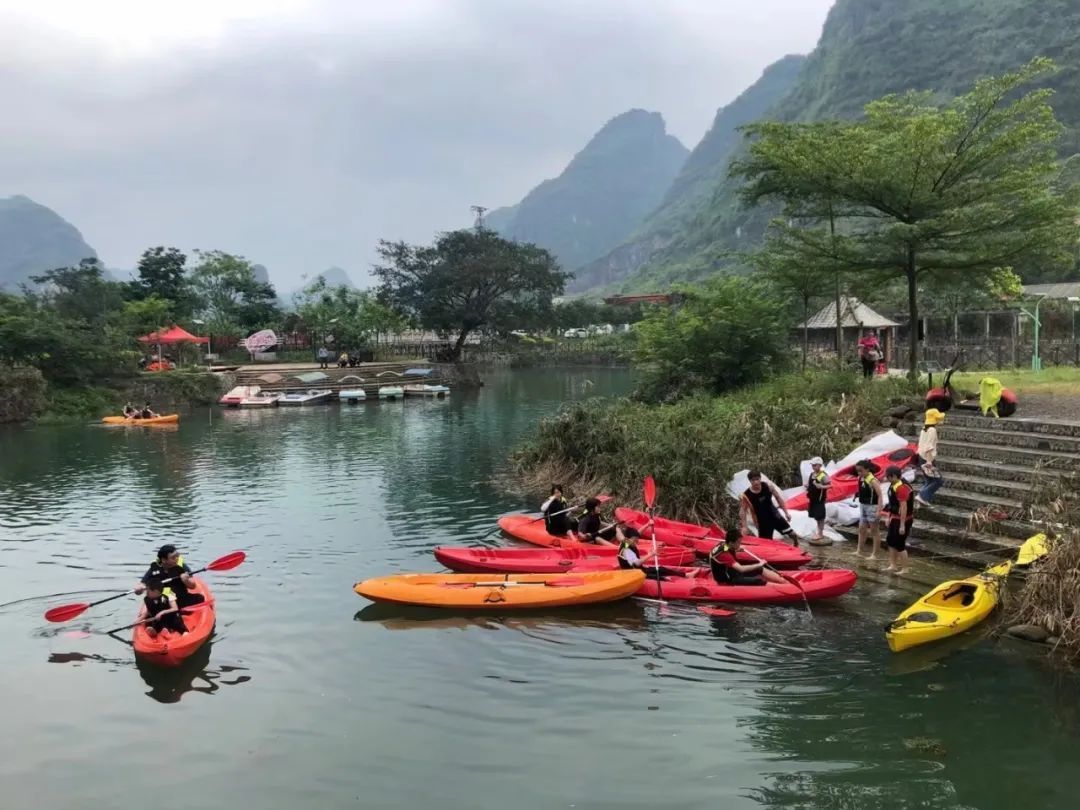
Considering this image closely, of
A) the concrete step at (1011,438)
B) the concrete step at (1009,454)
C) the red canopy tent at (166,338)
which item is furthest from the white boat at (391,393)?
the concrete step at (1009,454)

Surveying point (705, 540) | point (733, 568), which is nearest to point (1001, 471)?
point (705, 540)

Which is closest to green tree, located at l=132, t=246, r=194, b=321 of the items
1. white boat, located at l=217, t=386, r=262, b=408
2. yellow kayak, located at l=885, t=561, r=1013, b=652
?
white boat, located at l=217, t=386, r=262, b=408

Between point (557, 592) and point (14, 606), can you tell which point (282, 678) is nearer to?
point (557, 592)

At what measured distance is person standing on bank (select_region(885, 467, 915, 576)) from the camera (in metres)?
10.7

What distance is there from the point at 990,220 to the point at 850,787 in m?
12.7

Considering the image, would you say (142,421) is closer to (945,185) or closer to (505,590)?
(505,590)

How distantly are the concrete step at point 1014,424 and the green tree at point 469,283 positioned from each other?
135 ft

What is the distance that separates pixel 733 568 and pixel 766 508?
207cm

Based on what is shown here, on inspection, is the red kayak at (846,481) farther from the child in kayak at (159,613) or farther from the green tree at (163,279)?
the green tree at (163,279)

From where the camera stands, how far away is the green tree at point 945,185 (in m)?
15.0

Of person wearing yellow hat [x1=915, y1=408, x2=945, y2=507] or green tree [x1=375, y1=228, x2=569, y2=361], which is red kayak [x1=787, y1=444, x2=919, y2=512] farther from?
green tree [x1=375, y1=228, x2=569, y2=361]

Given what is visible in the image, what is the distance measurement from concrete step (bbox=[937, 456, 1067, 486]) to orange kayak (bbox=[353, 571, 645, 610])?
5.90 m

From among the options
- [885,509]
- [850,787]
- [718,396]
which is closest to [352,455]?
[718,396]

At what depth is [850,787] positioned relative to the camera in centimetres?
628
